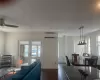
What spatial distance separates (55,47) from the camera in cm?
821

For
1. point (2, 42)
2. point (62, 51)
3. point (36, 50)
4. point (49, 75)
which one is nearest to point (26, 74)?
point (49, 75)

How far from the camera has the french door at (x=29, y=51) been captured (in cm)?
830

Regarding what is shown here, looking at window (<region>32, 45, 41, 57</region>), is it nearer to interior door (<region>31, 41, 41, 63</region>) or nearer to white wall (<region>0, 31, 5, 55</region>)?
interior door (<region>31, 41, 41, 63</region>)

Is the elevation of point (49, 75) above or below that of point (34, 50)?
below

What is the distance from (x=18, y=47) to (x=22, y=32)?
3.75 ft

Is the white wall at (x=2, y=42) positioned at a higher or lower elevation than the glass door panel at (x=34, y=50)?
higher

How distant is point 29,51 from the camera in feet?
27.3

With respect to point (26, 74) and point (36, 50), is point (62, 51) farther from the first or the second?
point (26, 74)

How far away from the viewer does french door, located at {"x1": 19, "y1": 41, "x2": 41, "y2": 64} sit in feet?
27.2

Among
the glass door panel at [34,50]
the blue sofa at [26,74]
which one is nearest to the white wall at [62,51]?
the glass door panel at [34,50]

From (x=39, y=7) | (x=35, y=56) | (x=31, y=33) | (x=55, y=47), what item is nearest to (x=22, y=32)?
(x=31, y=33)

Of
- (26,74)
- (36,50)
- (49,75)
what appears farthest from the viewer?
(36,50)

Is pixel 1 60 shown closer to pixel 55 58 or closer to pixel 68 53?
pixel 55 58

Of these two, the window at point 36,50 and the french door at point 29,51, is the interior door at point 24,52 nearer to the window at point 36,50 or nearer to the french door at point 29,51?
the french door at point 29,51
